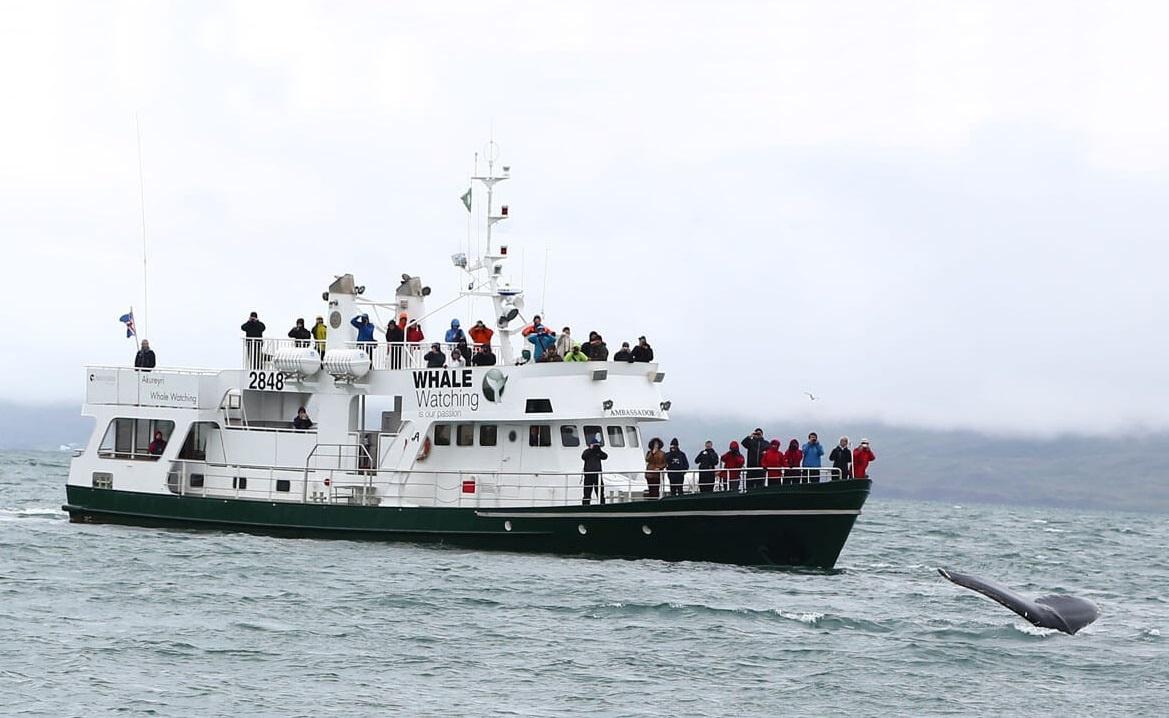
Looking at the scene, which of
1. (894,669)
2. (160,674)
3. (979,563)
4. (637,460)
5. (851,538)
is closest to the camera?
(160,674)

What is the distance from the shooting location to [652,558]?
3441 centimetres

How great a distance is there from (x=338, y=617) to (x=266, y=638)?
200 cm

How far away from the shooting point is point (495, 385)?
35.4 meters

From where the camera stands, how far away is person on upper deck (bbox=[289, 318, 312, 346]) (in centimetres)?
3866

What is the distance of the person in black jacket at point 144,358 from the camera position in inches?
1558

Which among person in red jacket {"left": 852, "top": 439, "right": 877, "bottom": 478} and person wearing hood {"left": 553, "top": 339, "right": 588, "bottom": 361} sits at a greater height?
person wearing hood {"left": 553, "top": 339, "right": 588, "bottom": 361}

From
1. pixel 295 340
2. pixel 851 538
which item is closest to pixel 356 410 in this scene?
pixel 295 340

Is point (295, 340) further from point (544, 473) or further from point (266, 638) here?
point (266, 638)

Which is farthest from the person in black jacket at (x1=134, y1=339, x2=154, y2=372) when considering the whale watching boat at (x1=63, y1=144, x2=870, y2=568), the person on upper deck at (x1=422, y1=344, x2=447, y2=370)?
the person on upper deck at (x1=422, y1=344, x2=447, y2=370)

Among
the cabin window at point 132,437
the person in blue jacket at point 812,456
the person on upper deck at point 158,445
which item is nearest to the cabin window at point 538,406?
the person in blue jacket at point 812,456

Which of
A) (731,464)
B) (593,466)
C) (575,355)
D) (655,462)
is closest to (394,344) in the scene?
(575,355)

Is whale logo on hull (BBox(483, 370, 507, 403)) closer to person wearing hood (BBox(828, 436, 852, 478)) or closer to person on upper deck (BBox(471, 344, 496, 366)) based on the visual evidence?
person on upper deck (BBox(471, 344, 496, 366))

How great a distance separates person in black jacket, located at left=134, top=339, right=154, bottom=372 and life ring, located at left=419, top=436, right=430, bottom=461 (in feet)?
24.3

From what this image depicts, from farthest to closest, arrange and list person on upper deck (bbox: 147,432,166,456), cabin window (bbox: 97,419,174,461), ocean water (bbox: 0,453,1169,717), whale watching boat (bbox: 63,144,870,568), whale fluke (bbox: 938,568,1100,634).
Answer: cabin window (bbox: 97,419,174,461), person on upper deck (bbox: 147,432,166,456), whale watching boat (bbox: 63,144,870,568), whale fluke (bbox: 938,568,1100,634), ocean water (bbox: 0,453,1169,717)
